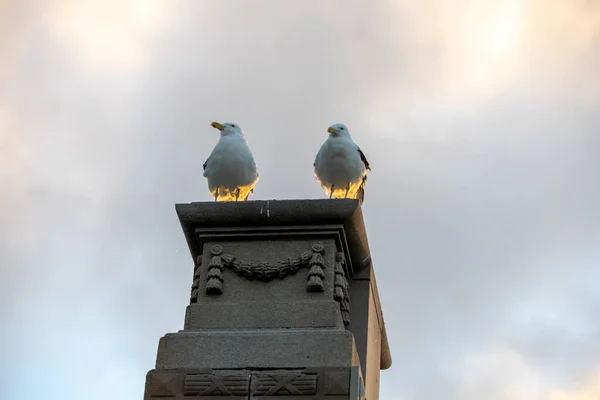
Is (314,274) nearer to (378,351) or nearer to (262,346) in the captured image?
(262,346)

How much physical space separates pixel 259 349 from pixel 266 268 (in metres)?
0.84

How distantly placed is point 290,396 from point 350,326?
1392 millimetres

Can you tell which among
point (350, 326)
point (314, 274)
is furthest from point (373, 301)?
point (314, 274)

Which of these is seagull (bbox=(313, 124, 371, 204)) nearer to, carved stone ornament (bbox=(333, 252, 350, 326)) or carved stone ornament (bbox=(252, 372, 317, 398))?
carved stone ornament (bbox=(333, 252, 350, 326))

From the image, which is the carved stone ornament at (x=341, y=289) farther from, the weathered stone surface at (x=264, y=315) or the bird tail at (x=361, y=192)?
the bird tail at (x=361, y=192)

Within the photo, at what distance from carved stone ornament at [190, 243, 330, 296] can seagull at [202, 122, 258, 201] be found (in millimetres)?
965

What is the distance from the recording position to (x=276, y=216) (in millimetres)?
9781

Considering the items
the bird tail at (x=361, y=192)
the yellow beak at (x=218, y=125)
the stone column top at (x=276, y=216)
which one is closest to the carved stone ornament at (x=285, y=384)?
the stone column top at (x=276, y=216)

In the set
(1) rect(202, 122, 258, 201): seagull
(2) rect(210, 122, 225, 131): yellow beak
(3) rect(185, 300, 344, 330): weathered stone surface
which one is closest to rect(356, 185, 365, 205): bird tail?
(1) rect(202, 122, 258, 201): seagull

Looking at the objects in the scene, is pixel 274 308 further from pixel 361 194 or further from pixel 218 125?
pixel 218 125

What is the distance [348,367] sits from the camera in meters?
8.85

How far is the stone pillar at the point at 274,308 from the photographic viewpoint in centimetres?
891

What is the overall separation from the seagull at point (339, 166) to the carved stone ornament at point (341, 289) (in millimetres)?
875

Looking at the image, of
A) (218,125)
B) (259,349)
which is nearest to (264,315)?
(259,349)
